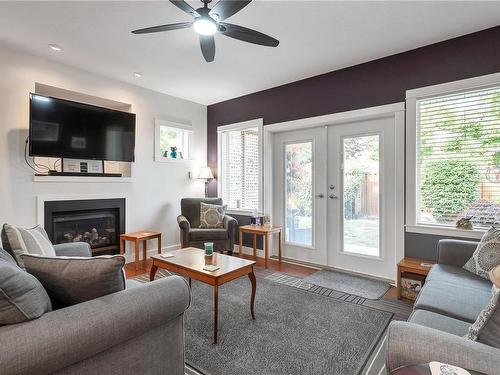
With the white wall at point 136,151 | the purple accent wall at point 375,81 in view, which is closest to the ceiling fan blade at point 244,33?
the purple accent wall at point 375,81

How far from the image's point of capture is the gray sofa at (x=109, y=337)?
3.11 ft

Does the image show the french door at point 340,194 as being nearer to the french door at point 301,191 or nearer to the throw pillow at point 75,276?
the french door at point 301,191

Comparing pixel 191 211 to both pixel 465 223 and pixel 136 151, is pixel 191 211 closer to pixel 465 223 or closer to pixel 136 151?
pixel 136 151

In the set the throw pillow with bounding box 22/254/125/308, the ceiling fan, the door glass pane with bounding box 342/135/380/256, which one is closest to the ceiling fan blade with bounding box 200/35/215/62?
the ceiling fan

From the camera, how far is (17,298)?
1019 mm

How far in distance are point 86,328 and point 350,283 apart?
2.87 m

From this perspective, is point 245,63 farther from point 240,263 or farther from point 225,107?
point 240,263

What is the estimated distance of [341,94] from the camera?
3.57 meters

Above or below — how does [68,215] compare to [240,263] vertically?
above

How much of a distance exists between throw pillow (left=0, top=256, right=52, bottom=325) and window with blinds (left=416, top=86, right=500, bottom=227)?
11.0ft

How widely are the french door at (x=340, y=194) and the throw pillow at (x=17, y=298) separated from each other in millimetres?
3341

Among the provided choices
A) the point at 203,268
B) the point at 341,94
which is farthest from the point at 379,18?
the point at 203,268

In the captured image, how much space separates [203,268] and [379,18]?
2640 mm

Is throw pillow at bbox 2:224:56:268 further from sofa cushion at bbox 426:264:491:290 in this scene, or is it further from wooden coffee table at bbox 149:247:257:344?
sofa cushion at bbox 426:264:491:290
